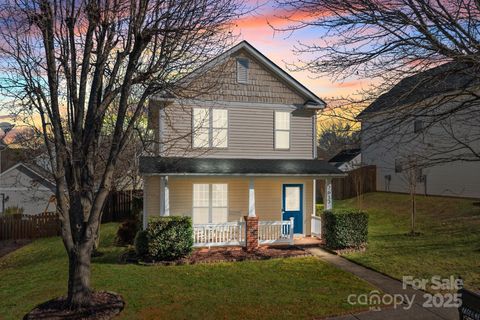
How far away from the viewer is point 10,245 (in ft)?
62.6

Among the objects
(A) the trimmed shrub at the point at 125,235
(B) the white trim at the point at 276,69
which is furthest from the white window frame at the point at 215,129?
(A) the trimmed shrub at the point at 125,235

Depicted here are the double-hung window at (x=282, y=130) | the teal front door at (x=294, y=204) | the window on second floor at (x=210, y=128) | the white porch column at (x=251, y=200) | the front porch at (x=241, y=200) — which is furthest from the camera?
the double-hung window at (x=282, y=130)

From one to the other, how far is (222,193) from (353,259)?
6.19 m

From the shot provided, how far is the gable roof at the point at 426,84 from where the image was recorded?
6.08 m

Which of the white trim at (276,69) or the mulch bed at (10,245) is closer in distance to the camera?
the white trim at (276,69)

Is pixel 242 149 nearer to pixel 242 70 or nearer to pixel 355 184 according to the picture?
pixel 242 70

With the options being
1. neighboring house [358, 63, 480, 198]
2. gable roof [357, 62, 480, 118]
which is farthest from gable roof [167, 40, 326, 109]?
gable roof [357, 62, 480, 118]

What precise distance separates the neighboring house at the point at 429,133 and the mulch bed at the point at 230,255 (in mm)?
4908

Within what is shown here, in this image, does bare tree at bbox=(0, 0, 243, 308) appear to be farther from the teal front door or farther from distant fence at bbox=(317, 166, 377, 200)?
distant fence at bbox=(317, 166, 377, 200)

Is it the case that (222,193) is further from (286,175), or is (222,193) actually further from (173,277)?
(173,277)

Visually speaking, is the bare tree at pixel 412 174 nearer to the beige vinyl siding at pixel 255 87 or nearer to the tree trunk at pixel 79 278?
the beige vinyl siding at pixel 255 87

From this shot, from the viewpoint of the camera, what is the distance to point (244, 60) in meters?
16.7

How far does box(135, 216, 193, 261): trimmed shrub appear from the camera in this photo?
41.0ft

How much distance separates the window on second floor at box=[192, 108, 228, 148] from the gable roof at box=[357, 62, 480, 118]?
9.80m
